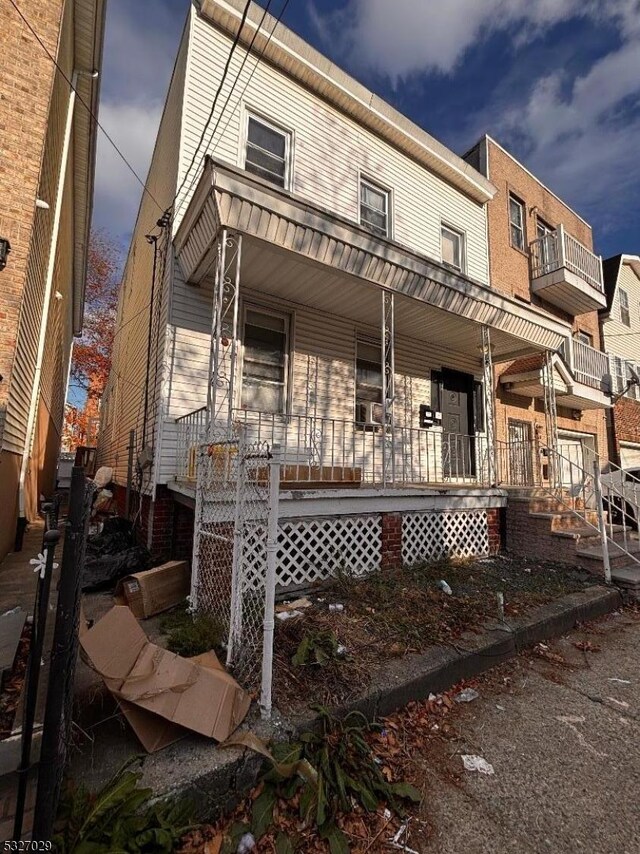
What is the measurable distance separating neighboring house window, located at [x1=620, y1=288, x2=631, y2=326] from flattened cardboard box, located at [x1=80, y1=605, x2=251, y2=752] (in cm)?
1985

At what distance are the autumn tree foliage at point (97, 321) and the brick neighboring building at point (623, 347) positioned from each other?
25.7 metres

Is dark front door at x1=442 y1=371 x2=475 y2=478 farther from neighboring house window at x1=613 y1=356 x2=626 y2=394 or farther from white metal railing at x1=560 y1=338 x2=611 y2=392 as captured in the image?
neighboring house window at x1=613 y1=356 x2=626 y2=394

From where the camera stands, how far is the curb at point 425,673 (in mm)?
2139

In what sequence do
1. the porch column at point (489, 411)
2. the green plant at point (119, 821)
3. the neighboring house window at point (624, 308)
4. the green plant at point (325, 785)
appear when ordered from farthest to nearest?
the neighboring house window at point (624, 308) → the porch column at point (489, 411) → the green plant at point (325, 785) → the green plant at point (119, 821)

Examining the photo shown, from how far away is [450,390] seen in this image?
9.64m

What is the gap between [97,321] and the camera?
26.2m

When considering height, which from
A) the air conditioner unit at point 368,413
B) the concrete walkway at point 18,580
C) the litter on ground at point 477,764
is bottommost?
the litter on ground at point 477,764

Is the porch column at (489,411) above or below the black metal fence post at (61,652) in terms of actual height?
above

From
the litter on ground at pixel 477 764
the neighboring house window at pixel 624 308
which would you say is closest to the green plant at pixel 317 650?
the litter on ground at pixel 477 764

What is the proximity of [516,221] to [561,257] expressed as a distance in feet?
5.72

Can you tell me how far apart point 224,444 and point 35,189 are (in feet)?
14.0

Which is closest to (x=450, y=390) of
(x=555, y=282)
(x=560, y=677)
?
(x=555, y=282)

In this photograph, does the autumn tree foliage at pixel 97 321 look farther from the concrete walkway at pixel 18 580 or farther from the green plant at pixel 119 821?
the green plant at pixel 119 821

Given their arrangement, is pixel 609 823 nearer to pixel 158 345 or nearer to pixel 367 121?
pixel 158 345
